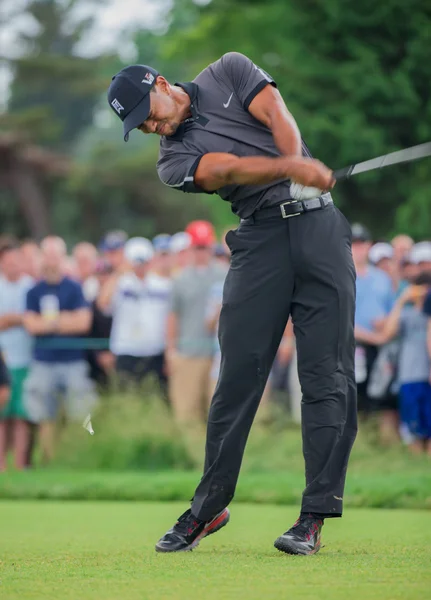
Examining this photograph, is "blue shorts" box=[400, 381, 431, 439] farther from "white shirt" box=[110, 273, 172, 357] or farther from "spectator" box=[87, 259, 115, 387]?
"spectator" box=[87, 259, 115, 387]

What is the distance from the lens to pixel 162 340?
12.5m

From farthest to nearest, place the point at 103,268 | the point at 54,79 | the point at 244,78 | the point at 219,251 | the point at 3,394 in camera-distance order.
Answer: the point at 54,79
the point at 103,268
the point at 219,251
the point at 3,394
the point at 244,78

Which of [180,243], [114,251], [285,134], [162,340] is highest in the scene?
[180,243]

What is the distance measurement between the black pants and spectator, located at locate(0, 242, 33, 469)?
20.7 ft

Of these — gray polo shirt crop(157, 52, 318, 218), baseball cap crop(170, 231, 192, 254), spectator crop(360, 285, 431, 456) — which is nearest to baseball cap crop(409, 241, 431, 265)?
spectator crop(360, 285, 431, 456)

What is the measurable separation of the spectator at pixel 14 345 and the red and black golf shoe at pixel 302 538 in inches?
253

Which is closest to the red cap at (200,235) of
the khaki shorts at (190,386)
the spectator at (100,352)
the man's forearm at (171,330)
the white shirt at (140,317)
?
the white shirt at (140,317)

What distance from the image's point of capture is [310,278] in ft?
18.7

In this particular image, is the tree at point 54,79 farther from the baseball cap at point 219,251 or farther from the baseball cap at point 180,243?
the baseball cap at point 219,251

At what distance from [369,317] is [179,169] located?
20.4ft

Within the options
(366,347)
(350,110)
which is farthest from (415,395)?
(350,110)

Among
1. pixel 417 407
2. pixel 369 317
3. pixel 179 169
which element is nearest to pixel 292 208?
pixel 179 169

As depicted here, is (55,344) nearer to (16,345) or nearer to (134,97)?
(16,345)

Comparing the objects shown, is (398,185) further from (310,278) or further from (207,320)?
(310,278)
